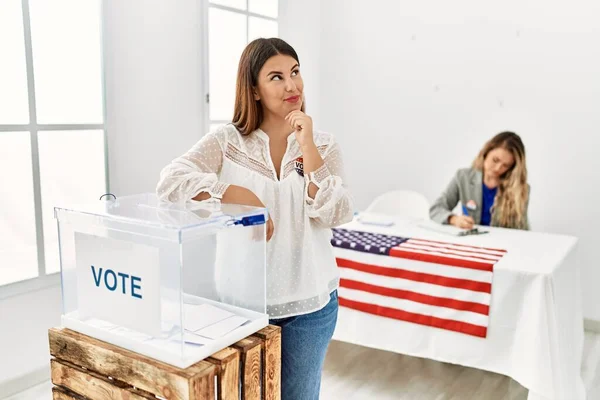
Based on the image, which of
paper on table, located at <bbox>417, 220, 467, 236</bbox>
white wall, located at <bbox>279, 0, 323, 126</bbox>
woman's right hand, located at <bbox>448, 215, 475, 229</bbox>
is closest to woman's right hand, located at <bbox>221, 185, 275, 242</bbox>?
paper on table, located at <bbox>417, 220, 467, 236</bbox>

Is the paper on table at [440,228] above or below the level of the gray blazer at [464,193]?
below

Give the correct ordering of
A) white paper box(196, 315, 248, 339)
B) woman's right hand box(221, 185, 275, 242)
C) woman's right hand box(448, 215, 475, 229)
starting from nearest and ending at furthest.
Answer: white paper box(196, 315, 248, 339), woman's right hand box(221, 185, 275, 242), woman's right hand box(448, 215, 475, 229)

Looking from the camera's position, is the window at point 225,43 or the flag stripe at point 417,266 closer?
the flag stripe at point 417,266

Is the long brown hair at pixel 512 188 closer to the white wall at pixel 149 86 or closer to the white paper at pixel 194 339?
the white wall at pixel 149 86

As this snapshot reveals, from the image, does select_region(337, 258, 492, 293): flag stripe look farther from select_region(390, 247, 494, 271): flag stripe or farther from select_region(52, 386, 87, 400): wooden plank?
select_region(52, 386, 87, 400): wooden plank

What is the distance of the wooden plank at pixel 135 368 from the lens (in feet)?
2.95

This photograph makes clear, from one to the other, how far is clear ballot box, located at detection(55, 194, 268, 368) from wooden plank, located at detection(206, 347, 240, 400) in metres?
0.02

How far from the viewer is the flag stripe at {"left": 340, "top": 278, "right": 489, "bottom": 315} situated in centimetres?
241

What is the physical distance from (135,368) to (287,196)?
0.54m

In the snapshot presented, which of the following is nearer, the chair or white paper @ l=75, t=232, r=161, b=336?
A: white paper @ l=75, t=232, r=161, b=336

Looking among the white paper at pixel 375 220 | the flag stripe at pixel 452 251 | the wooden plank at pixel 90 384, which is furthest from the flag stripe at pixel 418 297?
the wooden plank at pixel 90 384

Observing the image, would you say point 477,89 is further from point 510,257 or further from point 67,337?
point 67,337

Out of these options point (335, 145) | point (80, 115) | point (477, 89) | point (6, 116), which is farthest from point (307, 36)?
point (335, 145)

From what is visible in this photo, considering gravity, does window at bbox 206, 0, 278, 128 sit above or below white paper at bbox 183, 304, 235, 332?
above
